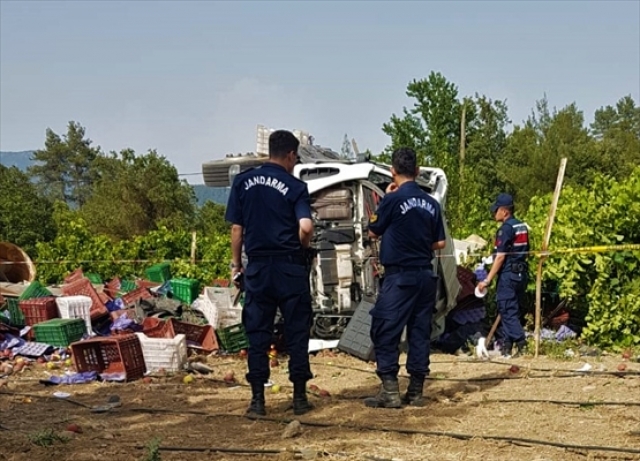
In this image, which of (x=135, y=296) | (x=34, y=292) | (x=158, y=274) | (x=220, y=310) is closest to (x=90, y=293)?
(x=135, y=296)

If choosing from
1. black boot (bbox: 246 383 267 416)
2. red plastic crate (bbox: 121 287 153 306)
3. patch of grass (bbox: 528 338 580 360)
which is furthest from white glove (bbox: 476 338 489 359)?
red plastic crate (bbox: 121 287 153 306)

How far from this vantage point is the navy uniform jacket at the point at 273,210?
6.41 m

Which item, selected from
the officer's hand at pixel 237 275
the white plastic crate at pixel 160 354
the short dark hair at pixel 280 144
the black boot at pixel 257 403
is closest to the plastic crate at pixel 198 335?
the white plastic crate at pixel 160 354

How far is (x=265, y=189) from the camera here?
6.43 meters

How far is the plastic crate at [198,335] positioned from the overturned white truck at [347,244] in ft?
4.46

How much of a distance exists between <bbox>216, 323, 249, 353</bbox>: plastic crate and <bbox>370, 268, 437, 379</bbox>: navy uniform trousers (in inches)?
160

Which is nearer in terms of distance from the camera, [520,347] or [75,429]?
[75,429]

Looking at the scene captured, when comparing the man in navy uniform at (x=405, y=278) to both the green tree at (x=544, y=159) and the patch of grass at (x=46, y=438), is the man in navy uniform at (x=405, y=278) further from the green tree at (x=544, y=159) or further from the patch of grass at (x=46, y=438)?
the green tree at (x=544, y=159)

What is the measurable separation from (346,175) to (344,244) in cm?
86

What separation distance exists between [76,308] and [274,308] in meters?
5.79

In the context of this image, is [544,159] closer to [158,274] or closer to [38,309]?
[158,274]

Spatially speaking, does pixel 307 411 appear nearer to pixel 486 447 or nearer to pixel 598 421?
pixel 486 447

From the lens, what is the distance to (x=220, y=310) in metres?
11.5

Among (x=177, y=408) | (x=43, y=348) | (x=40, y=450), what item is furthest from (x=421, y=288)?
(x=43, y=348)
